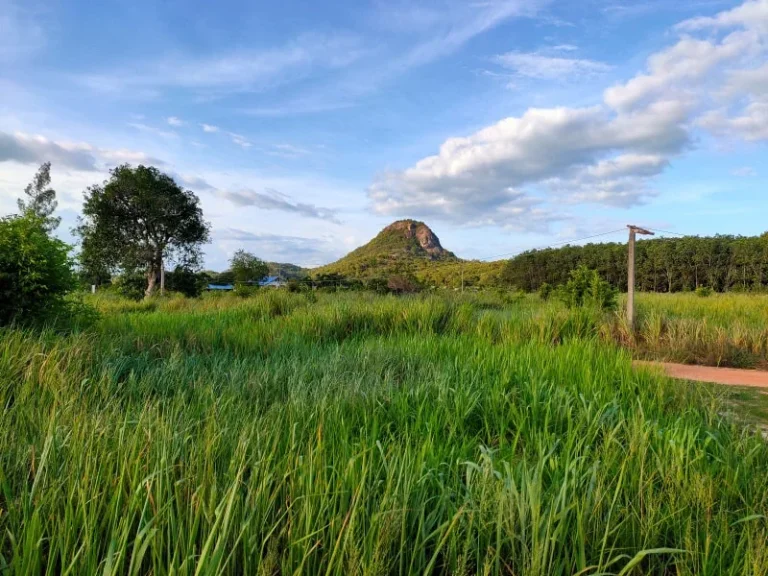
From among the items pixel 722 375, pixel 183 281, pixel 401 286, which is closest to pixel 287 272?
pixel 183 281

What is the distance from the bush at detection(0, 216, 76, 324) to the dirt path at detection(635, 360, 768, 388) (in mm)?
6482

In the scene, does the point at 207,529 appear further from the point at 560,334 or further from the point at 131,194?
the point at 131,194

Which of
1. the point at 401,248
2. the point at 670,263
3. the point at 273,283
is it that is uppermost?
the point at 401,248

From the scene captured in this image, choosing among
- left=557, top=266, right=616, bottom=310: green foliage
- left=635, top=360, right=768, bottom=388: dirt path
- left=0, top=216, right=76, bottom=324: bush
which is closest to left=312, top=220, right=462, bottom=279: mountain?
left=557, top=266, right=616, bottom=310: green foliage

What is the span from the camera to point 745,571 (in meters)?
1.23

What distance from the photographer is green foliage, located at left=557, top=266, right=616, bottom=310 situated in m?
10.5

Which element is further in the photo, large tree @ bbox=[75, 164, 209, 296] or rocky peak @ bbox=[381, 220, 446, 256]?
rocky peak @ bbox=[381, 220, 446, 256]

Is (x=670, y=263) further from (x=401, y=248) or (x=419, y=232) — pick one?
(x=419, y=232)

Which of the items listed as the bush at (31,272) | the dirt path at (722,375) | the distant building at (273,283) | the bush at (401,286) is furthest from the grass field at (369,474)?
the distant building at (273,283)

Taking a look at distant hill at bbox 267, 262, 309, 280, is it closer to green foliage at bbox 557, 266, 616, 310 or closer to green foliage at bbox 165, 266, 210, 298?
green foliage at bbox 165, 266, 210, 298

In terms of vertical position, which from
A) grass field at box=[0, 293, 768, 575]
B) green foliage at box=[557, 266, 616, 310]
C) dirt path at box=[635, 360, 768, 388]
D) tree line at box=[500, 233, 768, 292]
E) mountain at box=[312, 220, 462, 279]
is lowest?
dirt path at box=[635, 360, 768, 388]

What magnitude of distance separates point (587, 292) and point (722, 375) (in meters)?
5.86

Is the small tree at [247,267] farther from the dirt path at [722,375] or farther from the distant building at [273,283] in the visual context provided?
the dirt path at [722,375]

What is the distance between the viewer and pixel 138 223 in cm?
2397
